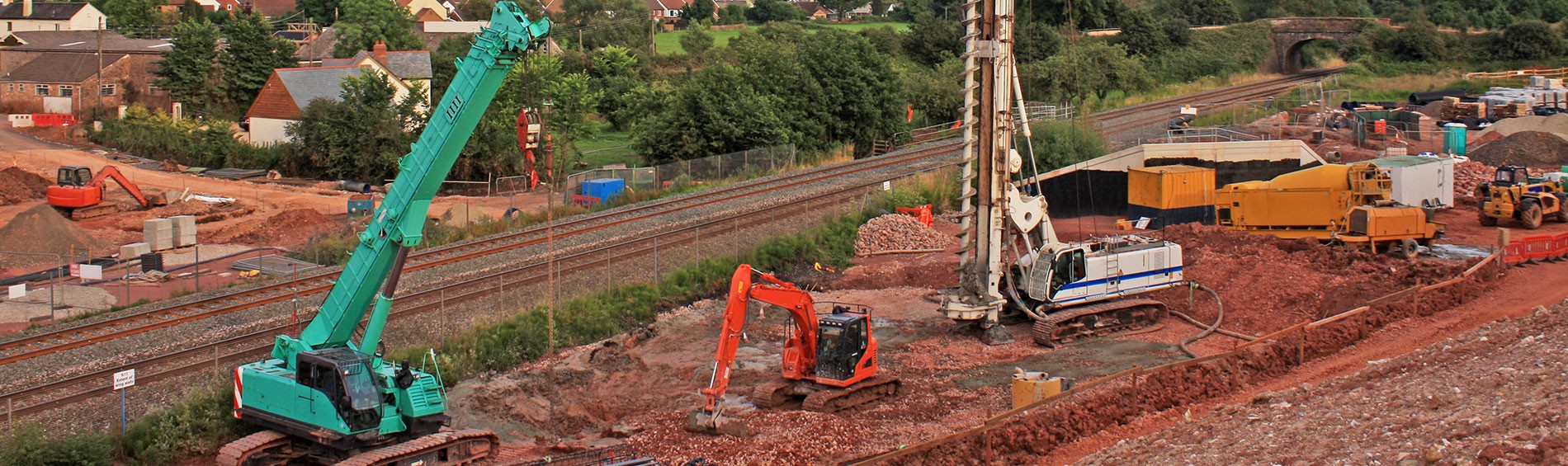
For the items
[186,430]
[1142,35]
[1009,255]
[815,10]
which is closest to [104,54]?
[1142,35]

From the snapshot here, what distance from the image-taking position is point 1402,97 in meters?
72.9

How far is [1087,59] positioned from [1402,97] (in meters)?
17.4

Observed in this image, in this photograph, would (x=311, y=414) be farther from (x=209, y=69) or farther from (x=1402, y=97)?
(x=1402, y=97)

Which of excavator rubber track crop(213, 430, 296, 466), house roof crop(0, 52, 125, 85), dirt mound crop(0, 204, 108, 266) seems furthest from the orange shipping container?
house roof crop(0, 52, 125, 85)

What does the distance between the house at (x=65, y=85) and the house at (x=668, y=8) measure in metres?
63.9

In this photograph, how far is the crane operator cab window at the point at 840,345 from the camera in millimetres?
23031

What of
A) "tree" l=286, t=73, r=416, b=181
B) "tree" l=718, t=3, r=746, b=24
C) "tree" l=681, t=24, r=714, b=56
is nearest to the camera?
"tree" l=286, t=73, r=416, b=181

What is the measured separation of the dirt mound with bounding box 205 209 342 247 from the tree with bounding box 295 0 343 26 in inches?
3417

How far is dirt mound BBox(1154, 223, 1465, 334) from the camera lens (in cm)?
2986

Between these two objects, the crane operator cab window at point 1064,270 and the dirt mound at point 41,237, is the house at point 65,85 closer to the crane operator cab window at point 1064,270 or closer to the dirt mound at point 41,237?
the dirt mound at point 41,237

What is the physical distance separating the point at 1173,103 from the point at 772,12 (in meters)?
74.4

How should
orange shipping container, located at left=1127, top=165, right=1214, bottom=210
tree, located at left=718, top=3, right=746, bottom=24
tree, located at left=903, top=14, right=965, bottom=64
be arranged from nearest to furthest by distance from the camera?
orange shipping container, located at left=1127, top=165, right=1214, bottom=210 < tree, located at left=903, top=14, right=965, bottom=64 < tree, located at left=718, top=3, right=746, bottom=24

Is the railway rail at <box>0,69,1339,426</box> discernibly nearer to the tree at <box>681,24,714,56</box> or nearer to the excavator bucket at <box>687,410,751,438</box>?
the excavator bucket at <box>687,410,751,438</box>

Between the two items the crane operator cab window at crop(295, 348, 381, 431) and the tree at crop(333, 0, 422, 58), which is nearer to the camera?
the crane operator cab window at crop(295, 348, 381, 431)
